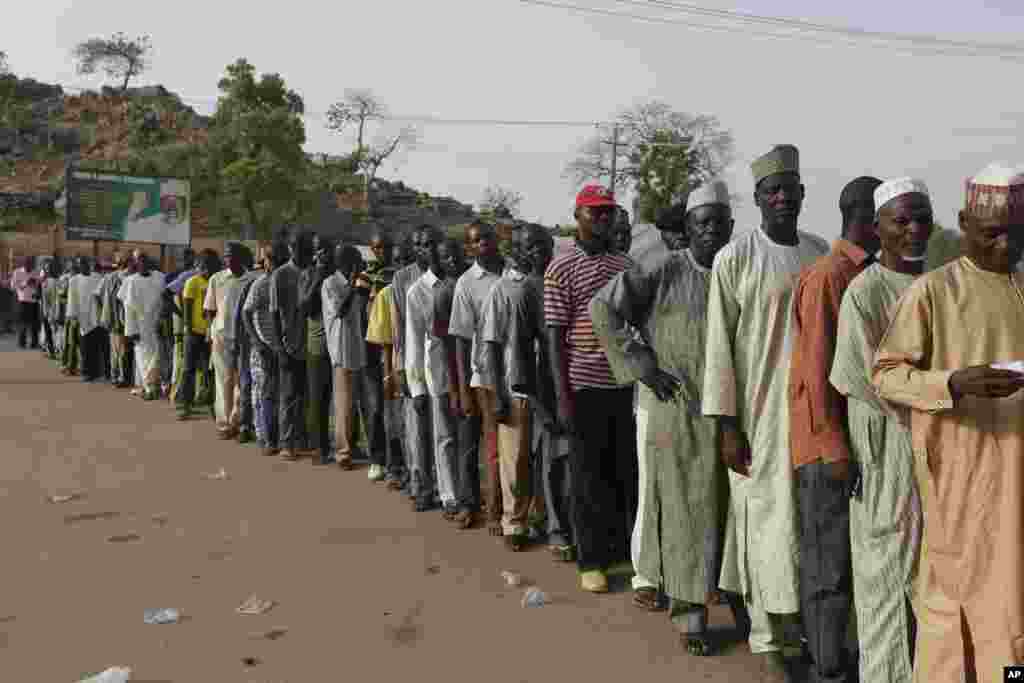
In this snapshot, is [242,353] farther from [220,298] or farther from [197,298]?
[197,298]

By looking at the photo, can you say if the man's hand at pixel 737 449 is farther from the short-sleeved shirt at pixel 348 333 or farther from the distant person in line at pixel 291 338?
the distant person in line at pixel 291 338

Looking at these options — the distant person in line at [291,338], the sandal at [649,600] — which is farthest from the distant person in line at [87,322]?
the sandal at [649,600]

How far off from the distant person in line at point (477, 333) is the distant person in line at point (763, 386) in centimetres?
205

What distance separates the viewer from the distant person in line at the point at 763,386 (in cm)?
325

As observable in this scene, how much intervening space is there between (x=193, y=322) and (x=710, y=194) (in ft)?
24.3

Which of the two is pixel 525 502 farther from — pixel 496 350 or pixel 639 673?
pixel 639 673

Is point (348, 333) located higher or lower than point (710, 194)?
lower

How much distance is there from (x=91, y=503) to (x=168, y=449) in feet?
6.50

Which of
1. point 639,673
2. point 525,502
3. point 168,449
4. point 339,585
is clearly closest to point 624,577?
point 525,502

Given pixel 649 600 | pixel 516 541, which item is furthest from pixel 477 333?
pixel 649 600

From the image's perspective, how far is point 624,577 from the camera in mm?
4617

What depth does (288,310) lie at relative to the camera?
7.56 metres

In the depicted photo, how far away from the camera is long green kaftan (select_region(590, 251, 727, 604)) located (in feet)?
12.0

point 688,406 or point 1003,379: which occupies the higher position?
point 1003,379
